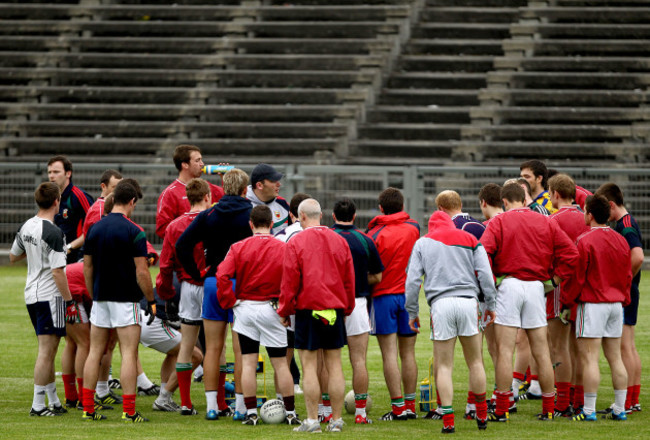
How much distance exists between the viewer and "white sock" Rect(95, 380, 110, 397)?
10055 millimetres

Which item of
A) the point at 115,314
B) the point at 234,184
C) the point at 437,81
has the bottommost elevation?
the point at 115,314

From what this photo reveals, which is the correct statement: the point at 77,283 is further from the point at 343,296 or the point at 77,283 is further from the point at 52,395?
the point at 343,296

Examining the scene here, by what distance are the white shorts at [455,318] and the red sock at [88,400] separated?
2.92 metres

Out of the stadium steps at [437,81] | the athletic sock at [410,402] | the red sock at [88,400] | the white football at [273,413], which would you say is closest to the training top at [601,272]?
the athletic sock at [410,402]

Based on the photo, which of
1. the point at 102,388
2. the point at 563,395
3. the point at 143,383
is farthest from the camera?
the point at 143,383

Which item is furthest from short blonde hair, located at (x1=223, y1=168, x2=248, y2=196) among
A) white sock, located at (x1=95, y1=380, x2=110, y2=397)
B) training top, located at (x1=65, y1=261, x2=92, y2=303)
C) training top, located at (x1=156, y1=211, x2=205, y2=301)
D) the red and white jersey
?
white sock, located at (x1=95, y1=380, x2=110, y2=397)

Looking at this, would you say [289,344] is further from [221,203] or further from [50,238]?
[50,238]

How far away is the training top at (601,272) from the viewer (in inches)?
354

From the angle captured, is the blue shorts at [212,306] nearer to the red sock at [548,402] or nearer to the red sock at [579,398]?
the red sock at [548,402]

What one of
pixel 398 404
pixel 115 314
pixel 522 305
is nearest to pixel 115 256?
pixel 115 314

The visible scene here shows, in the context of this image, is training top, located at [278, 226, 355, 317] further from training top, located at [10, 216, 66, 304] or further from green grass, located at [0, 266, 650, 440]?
training top, located at [10, 216, 66, 304]

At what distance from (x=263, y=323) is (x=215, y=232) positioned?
37.6 inches

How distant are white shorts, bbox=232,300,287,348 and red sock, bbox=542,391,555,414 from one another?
2216 mm

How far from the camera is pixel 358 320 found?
9.02 meters
